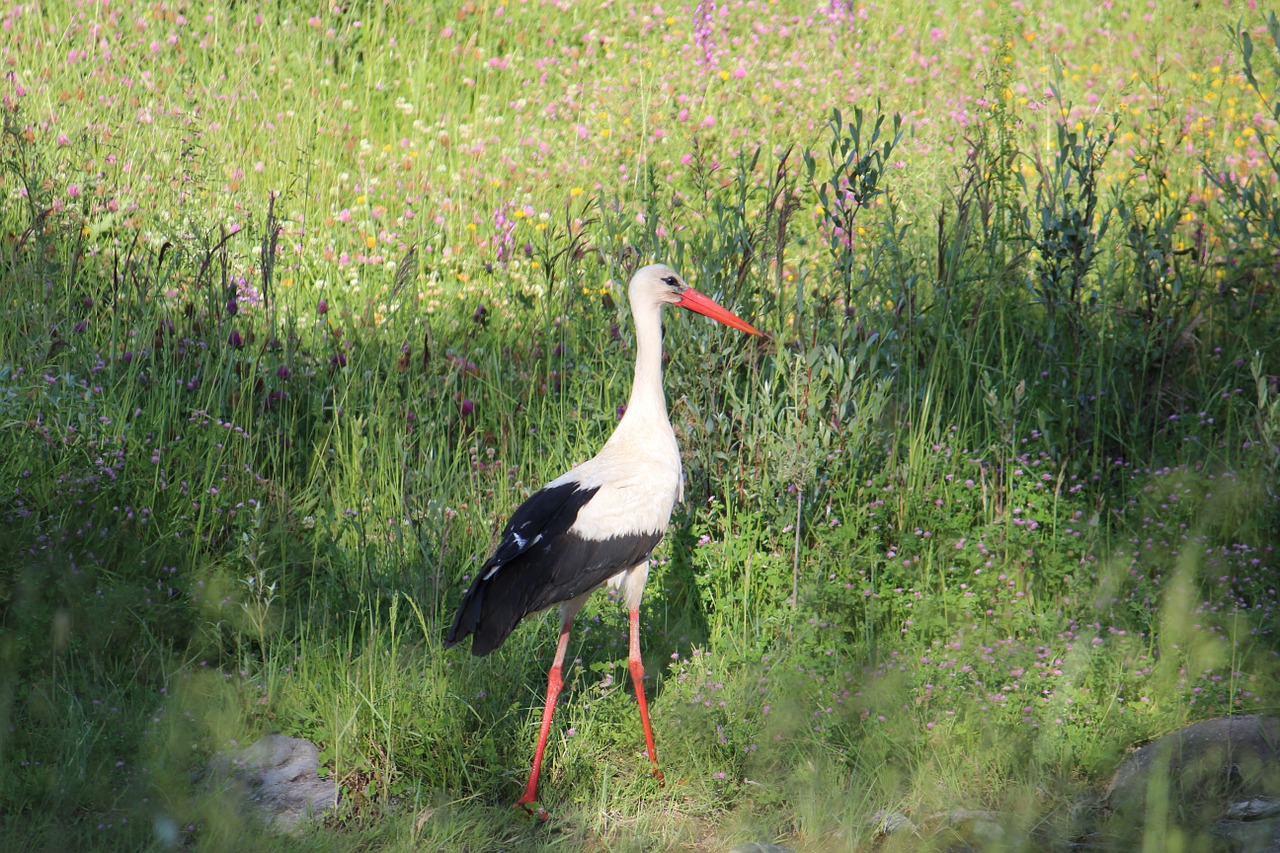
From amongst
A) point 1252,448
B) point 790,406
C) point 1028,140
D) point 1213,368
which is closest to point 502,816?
point 790,406

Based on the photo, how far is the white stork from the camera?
3.60 metres

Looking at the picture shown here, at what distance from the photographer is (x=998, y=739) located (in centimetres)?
361

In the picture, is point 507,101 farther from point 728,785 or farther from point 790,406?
→ point 728,785

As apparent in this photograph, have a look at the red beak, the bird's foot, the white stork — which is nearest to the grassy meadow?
the bird's foot

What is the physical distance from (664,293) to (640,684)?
4.44ft

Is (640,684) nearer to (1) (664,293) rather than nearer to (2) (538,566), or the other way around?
(2) (538,566)

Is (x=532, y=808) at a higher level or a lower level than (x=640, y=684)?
lower

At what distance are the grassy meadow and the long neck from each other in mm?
455

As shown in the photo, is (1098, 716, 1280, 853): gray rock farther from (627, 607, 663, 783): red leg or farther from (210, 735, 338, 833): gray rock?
(210, 735, 338, 833): gray rock

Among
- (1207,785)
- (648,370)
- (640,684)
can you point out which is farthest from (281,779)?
(1207,785)

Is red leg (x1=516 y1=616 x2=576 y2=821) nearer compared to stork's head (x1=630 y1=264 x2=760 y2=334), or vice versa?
red leg (x1=516 y1=616 x2=576 y2=821)

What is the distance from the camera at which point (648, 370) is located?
411 centimetres

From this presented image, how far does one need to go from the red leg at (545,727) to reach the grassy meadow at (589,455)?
61mm

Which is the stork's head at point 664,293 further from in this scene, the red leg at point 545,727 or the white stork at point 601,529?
the red leg at point 545,727
